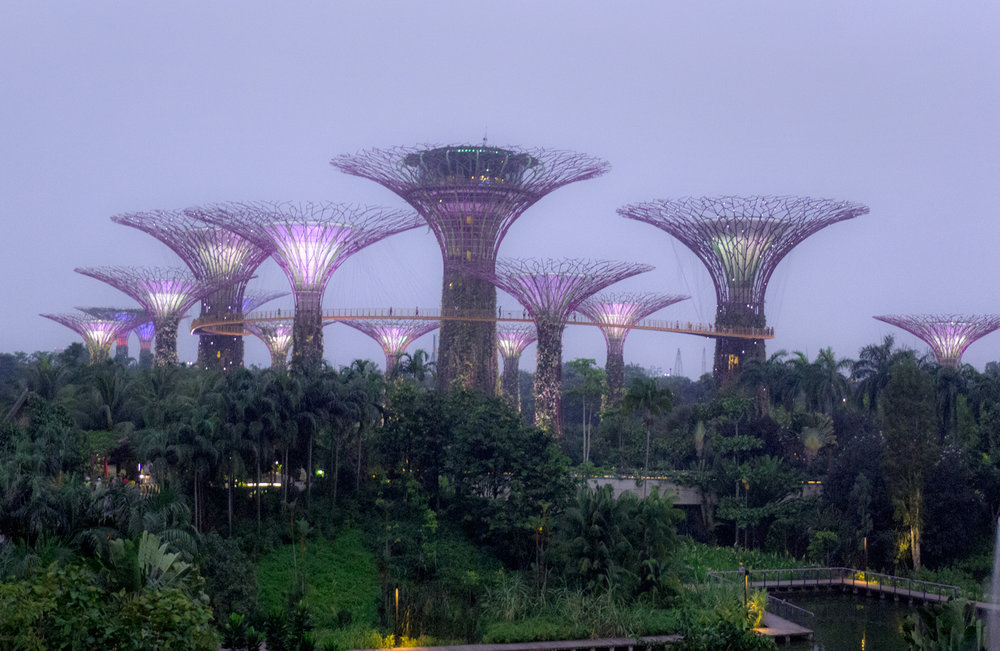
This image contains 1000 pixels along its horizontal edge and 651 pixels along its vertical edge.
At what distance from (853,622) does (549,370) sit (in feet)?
79.1

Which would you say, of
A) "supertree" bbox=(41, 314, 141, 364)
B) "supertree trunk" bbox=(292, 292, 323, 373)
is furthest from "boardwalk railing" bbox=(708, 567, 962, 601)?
"supertree" bbox=(41, 314, 141, 364)

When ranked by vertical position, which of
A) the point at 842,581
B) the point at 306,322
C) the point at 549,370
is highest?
the point at 306,322

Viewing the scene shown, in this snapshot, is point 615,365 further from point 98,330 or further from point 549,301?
point 98,330

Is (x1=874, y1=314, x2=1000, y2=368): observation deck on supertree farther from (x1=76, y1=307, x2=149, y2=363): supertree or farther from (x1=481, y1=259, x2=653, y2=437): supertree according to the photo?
(x1=76, y1=307, x2=149, y2=363): supertree

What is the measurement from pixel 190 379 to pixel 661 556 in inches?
809

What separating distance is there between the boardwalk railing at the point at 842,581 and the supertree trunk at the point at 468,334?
2130cm

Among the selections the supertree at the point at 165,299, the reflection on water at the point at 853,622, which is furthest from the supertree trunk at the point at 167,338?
the reflection on water at the point at 853,622

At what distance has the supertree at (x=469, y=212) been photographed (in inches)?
1991

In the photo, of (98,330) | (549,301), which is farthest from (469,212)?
(98,330)

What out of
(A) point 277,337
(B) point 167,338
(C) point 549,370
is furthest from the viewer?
(A) point 277,337

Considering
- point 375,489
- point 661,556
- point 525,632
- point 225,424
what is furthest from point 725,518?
point 225,424

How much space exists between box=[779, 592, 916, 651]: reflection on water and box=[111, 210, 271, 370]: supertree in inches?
1360

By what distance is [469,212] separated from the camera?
169 feet

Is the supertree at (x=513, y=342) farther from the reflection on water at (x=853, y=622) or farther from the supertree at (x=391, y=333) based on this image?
the reflection on water at (x=853, y=622)
